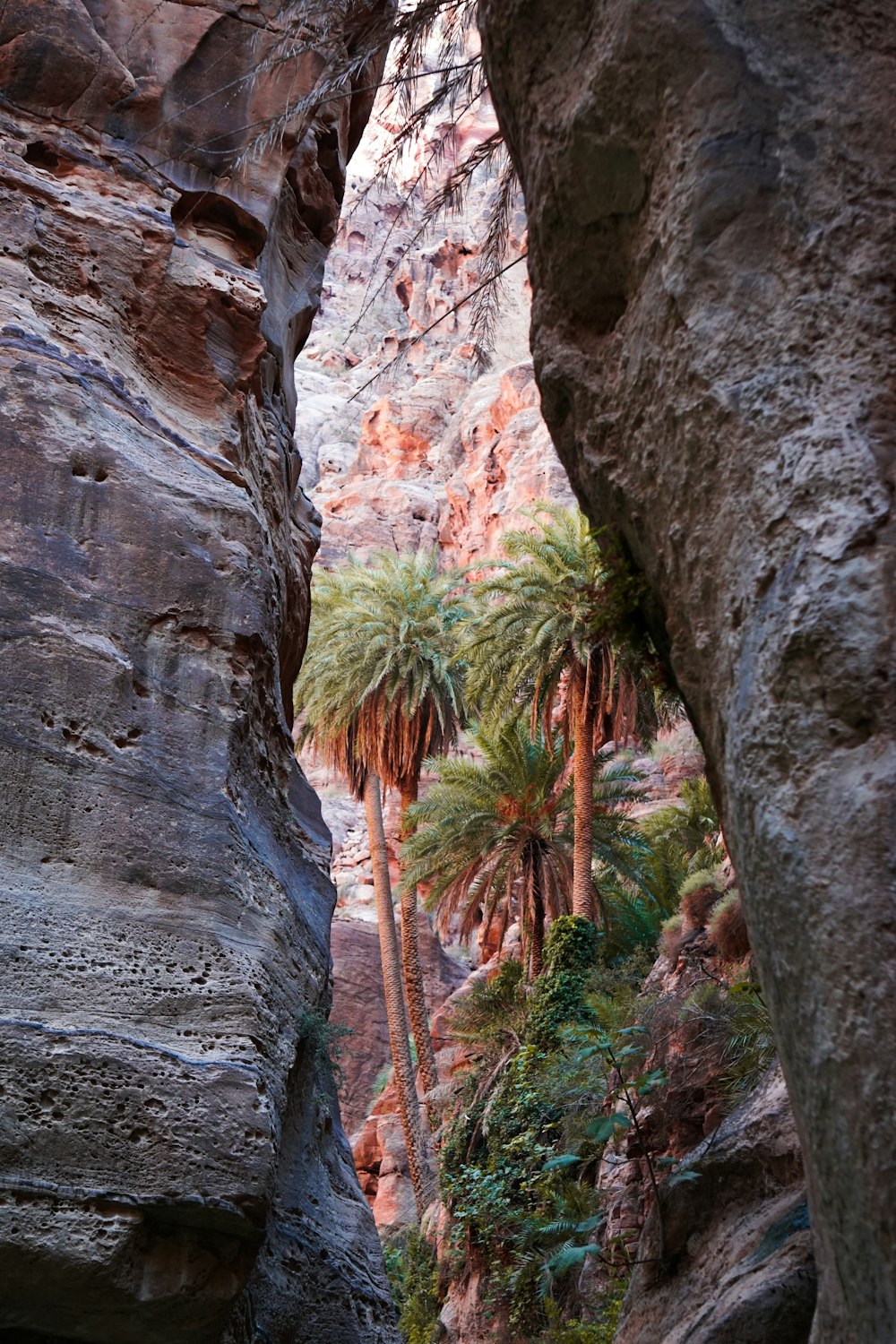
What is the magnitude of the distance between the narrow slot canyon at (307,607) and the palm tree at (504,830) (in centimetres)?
935

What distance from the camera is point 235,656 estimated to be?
6543mm

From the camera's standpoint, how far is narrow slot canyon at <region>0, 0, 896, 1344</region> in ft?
10.9

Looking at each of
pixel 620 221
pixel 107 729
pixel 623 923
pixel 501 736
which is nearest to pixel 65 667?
pixel 107 729

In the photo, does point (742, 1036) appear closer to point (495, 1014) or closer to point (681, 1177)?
point (681, 1177)

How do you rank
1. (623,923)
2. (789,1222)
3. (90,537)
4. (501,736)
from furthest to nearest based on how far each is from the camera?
(623,923), (501,736), (90,537), (789,1222)

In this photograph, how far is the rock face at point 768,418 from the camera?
2.97 meters

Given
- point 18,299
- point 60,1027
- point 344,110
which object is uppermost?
point 344,110

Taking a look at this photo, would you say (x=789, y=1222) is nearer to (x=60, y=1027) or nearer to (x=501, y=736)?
(x=60, y=1027)

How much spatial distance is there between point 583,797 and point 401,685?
449 cm

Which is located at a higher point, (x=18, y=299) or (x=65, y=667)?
(x=18, y=299)

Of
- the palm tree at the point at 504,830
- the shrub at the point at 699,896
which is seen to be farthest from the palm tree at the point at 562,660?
the shrub at the point at 699,896

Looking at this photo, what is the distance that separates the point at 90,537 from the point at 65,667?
786 millimetres

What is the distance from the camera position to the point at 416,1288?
16.6 meters

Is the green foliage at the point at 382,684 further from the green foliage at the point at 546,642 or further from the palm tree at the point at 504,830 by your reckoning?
the palm tree at the point at 504,830
